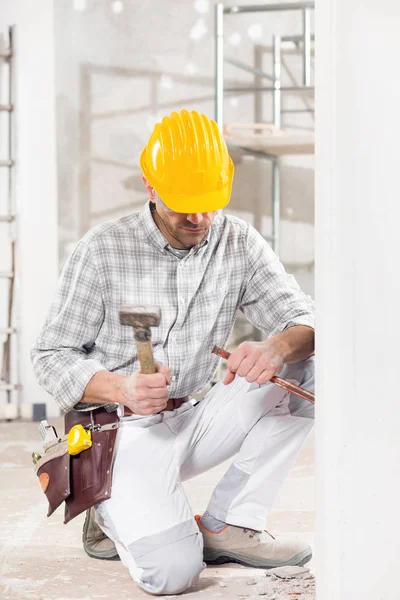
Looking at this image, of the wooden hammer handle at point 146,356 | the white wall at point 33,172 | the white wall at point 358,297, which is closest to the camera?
the white wall at point 358,297

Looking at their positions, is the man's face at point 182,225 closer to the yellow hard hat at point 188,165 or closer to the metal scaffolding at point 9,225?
the yellow hard hat at point 188,165

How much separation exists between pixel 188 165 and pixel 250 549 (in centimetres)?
105

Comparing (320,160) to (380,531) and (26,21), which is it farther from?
(26,21)

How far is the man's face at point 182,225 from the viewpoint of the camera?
2.21 metres

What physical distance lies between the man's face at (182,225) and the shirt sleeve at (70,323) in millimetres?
223

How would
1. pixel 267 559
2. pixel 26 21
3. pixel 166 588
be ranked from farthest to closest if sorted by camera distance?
pixel 26 21
pixel 267 559
pixel 166 588

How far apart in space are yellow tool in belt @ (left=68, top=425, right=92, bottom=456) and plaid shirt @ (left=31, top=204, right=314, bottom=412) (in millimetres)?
67

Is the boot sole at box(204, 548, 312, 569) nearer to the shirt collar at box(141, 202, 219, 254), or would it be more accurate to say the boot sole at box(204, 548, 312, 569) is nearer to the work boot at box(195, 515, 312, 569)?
the work boot at box(195, 515, 312, 569)

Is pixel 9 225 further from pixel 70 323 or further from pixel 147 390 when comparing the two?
pixel 147 390

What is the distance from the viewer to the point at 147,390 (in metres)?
1.95

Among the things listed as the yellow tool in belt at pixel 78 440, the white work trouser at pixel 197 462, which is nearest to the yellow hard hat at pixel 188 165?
the white work trouser at pixel 197 462

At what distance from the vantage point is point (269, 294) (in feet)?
7.90

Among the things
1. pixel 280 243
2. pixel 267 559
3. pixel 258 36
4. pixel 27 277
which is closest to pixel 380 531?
pixel 267 559

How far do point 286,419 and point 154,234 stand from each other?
636 mm
